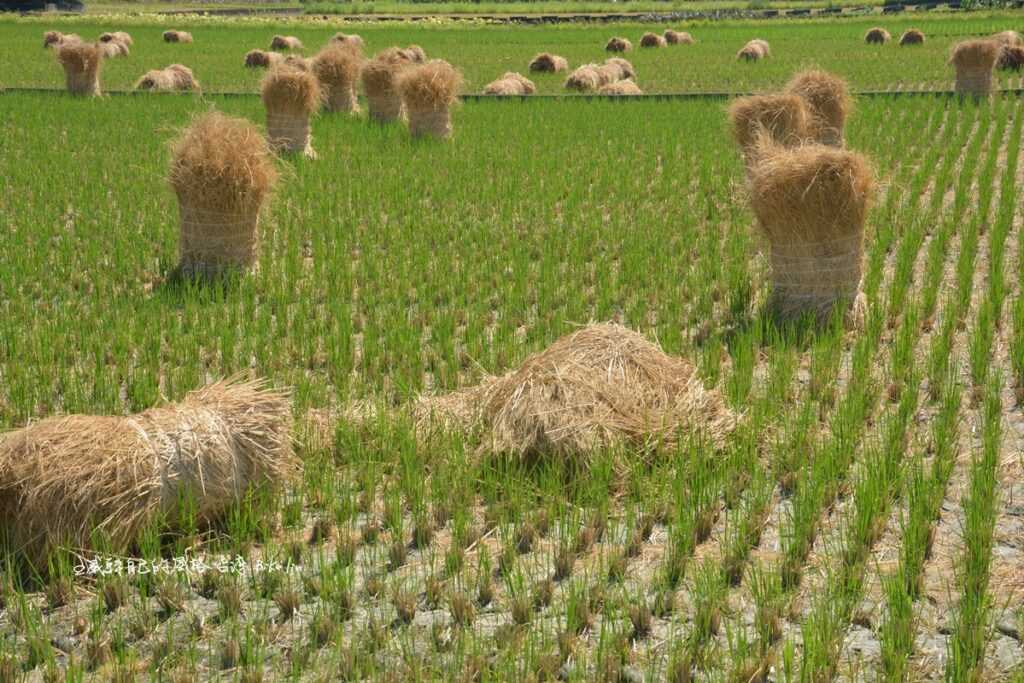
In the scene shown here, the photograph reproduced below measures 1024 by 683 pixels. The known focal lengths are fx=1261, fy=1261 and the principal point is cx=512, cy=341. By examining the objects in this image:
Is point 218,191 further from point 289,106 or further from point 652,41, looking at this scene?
point 652,41

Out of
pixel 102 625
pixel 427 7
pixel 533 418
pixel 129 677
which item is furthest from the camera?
pixel 427 7

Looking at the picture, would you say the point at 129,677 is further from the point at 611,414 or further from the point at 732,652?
the point at 611,414

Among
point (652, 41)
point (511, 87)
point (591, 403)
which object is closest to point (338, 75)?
point (511, 87)

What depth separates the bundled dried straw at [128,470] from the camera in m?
4.11

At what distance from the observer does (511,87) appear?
19.1m

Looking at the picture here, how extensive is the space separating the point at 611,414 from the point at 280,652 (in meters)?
1.90

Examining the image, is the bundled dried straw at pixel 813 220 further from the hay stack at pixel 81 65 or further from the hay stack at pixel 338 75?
the hay stack at pixel 81 65

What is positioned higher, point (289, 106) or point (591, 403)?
point (289, 106)

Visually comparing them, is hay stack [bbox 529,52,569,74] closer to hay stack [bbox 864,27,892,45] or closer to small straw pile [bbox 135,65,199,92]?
small straw pile [bbox 135,65,199,92]

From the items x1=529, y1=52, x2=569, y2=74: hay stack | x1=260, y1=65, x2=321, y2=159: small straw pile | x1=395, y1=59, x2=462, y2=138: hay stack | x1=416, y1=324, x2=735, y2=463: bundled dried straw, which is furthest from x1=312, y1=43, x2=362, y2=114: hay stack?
x1=416, y1=324, x2=735, y2=463: bundled dried straw

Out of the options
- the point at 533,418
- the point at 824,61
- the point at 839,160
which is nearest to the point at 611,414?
the point at 533,418

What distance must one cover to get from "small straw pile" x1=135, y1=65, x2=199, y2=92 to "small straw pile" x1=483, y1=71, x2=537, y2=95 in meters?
4.90

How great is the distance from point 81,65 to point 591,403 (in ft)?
50.6

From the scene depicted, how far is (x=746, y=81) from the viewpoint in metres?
21.1
